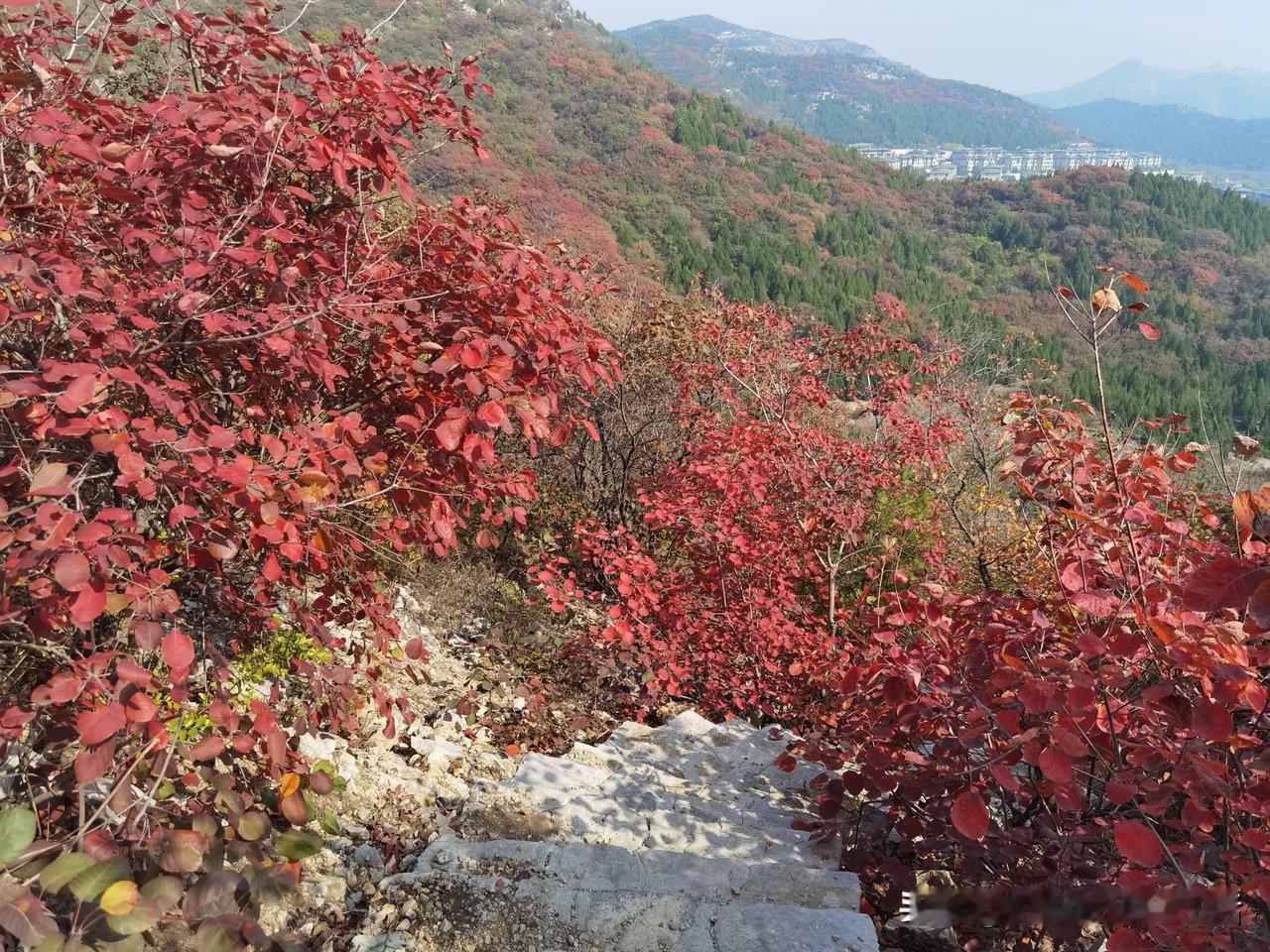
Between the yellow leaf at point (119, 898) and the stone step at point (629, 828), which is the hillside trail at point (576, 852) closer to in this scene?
the stone step at point (629, 828)

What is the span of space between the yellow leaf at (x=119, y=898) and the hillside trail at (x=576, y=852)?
4.22 feet

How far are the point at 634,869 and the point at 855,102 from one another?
207 metres

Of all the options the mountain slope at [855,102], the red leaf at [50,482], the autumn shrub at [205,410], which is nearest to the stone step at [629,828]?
the autumn shrub at [205,410]

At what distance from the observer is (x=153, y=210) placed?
2.34 m

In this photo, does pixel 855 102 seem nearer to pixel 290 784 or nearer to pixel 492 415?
pixel 492 415

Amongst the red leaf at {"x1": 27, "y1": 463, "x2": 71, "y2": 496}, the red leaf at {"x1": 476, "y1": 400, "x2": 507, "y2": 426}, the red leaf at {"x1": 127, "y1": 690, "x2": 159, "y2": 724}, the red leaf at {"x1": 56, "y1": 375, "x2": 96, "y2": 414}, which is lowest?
the red leaf at {"x1": 127, "y1": 690, "x2": 159, "y2": 724}

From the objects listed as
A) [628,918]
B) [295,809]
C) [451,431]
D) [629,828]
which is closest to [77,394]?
[451,431]

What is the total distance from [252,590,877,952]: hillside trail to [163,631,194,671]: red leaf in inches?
49.8

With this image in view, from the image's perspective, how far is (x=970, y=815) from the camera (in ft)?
6.14

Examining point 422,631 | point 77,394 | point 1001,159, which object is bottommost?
point 422,631

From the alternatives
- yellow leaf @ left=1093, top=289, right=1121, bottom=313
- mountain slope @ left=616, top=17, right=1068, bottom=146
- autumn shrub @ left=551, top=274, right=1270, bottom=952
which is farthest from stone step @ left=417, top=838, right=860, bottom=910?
mountain slope @ left=616, top=17, right=1068, bottom=146

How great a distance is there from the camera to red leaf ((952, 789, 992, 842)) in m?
1.83

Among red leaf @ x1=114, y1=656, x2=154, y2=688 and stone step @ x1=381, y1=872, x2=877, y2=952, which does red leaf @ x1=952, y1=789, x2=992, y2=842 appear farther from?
red leaf @ x1=114, y1=656, x2=154, y2=688

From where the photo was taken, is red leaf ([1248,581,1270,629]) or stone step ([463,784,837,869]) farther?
stone step ([463,784,837,869])
